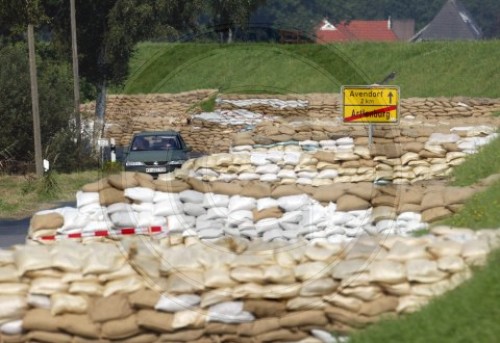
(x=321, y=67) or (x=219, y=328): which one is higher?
(x=219, y=328)

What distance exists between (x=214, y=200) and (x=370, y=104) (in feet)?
39.9

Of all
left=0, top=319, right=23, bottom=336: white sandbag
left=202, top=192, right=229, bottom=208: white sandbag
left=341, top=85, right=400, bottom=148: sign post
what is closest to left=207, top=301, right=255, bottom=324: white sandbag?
left=0, top=319, right=23, bottom=336: white sandbag

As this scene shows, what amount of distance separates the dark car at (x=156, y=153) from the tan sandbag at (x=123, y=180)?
16385 millimetres

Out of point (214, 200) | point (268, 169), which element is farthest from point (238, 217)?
point (268, 169)

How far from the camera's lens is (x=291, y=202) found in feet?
55.3

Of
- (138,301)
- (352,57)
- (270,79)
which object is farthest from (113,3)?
(138,301)

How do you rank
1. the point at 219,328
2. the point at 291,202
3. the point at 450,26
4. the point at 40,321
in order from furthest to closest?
the point at 450,26, the point at 291,202, the point at 40,321, the point at 219,328

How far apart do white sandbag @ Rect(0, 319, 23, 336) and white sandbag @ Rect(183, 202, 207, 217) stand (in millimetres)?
5279

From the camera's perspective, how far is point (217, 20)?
60500mm

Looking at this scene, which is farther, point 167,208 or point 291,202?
point 291,202

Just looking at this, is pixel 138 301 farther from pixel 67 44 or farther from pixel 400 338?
pixel 67 44

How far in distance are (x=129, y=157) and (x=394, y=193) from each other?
17.6m

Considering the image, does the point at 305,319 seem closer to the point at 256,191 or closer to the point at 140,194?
the point at 140,194

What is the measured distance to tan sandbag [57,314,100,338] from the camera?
11.2m
